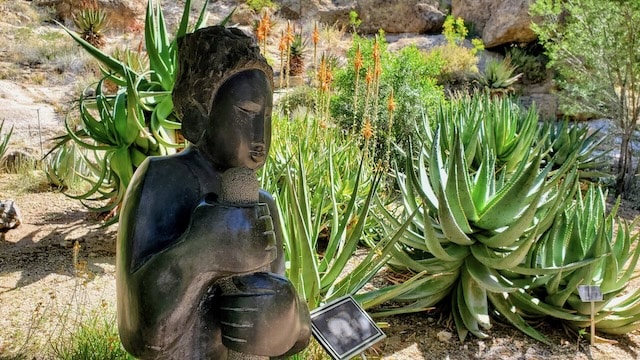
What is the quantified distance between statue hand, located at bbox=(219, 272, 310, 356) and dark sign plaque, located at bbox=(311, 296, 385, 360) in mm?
636

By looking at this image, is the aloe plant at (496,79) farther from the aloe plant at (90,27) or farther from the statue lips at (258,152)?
the statue lips at (258,152)

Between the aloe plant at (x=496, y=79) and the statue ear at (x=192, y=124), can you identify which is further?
the aloe plant at (x=496, y=79)

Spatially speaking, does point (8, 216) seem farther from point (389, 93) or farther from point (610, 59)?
Result: point (610, 59)

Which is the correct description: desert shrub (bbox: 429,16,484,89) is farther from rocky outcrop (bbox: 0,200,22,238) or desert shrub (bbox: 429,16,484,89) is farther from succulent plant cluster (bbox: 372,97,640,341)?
rocky outcrop (bbox: 0,200,22,238)

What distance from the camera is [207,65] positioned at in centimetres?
102

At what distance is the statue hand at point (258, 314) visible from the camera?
1.01m

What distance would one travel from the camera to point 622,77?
8938 mm

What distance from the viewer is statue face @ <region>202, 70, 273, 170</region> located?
1.03 metres

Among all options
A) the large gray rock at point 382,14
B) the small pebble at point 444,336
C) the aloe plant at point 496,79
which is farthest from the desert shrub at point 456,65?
the small pebble at point 444,336

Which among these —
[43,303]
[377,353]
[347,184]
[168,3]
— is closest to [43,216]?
[43,303]

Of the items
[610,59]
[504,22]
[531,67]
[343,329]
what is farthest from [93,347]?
[504,22]

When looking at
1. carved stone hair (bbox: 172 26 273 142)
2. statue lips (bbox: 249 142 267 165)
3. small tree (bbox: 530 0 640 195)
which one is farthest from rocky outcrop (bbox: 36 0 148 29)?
statue lips (bbox: 249 142 267 165)

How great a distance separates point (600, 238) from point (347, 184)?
80.3 inches

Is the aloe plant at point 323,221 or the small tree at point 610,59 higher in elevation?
the small tree at point 610,59
